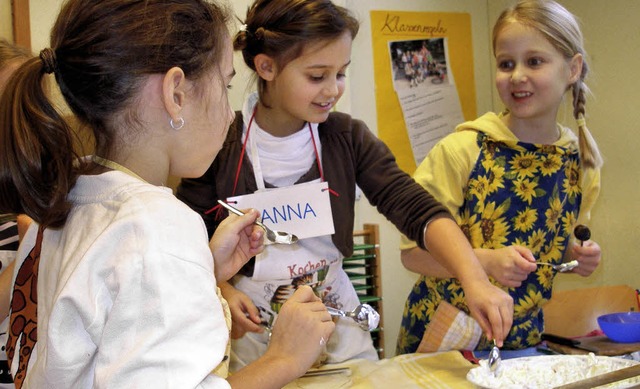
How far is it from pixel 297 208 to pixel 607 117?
1560 millimetres

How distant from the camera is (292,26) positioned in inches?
51.2

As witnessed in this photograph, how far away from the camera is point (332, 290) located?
143 centimetres

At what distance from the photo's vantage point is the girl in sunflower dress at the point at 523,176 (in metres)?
1.48

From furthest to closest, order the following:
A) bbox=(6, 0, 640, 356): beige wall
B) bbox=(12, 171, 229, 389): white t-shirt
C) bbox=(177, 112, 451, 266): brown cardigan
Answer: bbox=(6, 0, 640, 356): beige wall
bbox=(177, 112, 451, 266): brown cardigan
bbox=(12, 171, 229, 389): white t-shirt

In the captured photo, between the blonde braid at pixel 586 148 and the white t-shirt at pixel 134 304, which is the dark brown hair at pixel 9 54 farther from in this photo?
the blonde braid at pixel 586 148

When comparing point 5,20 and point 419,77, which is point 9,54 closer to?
point 5,20

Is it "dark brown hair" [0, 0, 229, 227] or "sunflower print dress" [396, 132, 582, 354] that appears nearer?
"dark brown hair" [0, 0, 229, 227]

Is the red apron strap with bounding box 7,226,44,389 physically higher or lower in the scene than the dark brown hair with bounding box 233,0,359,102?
lower

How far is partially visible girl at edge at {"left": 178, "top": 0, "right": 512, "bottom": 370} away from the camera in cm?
130

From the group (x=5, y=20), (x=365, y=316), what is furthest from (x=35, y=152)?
(x=5, y=20)

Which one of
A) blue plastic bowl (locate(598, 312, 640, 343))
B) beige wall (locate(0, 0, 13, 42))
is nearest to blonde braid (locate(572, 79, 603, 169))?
blue plastic bowl (locate(598, 312, 640, 343))

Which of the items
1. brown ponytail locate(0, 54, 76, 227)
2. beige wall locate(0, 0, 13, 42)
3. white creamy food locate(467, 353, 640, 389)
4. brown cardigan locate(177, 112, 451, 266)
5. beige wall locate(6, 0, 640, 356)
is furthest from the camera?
beige wall locate(6, 0, 640, 356)

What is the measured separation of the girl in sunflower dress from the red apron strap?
0.86 m

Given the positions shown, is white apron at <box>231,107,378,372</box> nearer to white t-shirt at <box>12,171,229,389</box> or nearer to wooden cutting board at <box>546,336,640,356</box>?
wooden cutting board at <box>546,336,640,356</box>
